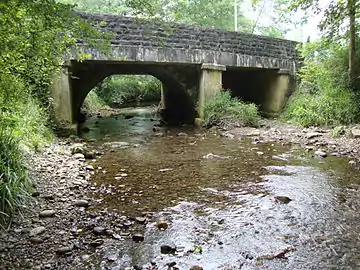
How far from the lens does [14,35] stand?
2.95 meters

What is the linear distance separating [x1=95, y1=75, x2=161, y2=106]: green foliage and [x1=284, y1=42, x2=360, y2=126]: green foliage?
38.0ft

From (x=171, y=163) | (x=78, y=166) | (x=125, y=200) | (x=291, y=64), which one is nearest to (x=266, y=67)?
(x=291, y=64)

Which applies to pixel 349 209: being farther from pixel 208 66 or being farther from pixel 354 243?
pixel 208 66

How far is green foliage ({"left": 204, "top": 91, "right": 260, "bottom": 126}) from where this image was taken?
9.67 m

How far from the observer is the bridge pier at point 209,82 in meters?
9.83

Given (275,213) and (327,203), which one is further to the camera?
(327,203)

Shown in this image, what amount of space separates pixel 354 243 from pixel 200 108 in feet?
26.2

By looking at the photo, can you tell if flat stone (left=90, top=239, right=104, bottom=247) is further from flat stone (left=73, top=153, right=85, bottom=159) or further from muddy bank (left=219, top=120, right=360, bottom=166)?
muddy bank (left=219, top=120, right=360, bottom=166)

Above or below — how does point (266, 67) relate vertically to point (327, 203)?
above

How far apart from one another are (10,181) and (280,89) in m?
10.2

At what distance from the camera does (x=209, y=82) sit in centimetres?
992

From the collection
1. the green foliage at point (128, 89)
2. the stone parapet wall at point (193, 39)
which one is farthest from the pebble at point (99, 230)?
the green foliage at point (128, 89)

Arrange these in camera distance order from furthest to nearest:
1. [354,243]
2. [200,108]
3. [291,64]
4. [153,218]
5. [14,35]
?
[291,64], [200,108], [153,218], [14,35], [354,243]

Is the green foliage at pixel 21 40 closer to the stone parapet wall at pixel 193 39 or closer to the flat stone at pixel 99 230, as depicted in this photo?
the flat stone at pixel 99 230
